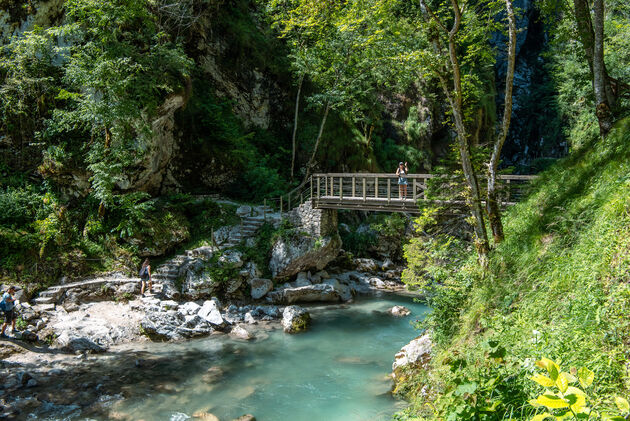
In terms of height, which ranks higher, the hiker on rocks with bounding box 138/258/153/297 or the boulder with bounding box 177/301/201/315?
the hiker on rocks with bounding box 138/258/153/297

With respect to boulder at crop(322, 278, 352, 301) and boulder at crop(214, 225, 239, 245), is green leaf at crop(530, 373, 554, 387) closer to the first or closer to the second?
boulder at crop(322, 278, 352, 301)

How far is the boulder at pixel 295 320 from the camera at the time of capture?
39.9 ft

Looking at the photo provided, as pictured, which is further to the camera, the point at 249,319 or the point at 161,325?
the point at 249,319

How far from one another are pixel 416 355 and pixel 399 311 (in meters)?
5.86

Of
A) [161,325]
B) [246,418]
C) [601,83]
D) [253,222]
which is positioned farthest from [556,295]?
[253,222]

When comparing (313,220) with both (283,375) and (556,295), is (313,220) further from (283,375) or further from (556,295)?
(556,295)

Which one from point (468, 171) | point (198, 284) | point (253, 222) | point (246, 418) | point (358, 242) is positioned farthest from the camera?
point (358, 242)

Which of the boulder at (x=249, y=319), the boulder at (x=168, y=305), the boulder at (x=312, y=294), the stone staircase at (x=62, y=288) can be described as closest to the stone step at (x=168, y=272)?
the stone staircase at (x=62, y=288)

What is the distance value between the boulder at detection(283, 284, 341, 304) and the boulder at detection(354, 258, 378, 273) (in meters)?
3.78

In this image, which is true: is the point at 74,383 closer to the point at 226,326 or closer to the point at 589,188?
the point at 226,326

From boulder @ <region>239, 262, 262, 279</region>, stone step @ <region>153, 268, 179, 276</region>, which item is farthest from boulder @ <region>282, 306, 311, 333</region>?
stone step @ <region>153, 268, 179, 276</region>

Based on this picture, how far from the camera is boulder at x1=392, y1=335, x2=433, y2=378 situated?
7988 millimetres

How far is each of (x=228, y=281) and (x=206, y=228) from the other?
2857 mm

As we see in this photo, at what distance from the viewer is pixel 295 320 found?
12.4 metres
